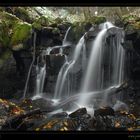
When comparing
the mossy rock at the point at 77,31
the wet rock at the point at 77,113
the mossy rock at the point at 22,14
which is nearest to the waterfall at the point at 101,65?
the mossy rock at the point at 77,31

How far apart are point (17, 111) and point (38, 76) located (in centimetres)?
268

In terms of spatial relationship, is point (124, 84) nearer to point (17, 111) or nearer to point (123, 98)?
point (123, 98)

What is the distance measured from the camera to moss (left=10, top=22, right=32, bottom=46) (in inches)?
366

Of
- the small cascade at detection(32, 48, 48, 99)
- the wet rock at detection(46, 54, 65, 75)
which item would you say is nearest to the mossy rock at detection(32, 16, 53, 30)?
the small cascade at detection(32, 48, 48, 99)

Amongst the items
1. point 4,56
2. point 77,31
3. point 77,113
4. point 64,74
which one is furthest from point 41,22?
point 77,113

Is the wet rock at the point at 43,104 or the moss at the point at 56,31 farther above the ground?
the moss at the point at 56,31

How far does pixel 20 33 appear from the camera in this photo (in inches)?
370

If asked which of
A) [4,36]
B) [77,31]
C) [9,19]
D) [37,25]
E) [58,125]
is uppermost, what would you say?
[9,19]

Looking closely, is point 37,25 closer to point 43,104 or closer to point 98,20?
point 98,20

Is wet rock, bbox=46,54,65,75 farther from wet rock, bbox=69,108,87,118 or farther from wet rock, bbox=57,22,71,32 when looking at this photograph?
wet rock, bbox=69,108,87,118

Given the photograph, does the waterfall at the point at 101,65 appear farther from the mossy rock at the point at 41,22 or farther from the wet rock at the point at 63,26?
the mossy rock at the point at 41,22

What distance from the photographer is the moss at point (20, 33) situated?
30.5 ft

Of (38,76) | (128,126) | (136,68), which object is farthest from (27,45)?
(128,126)
